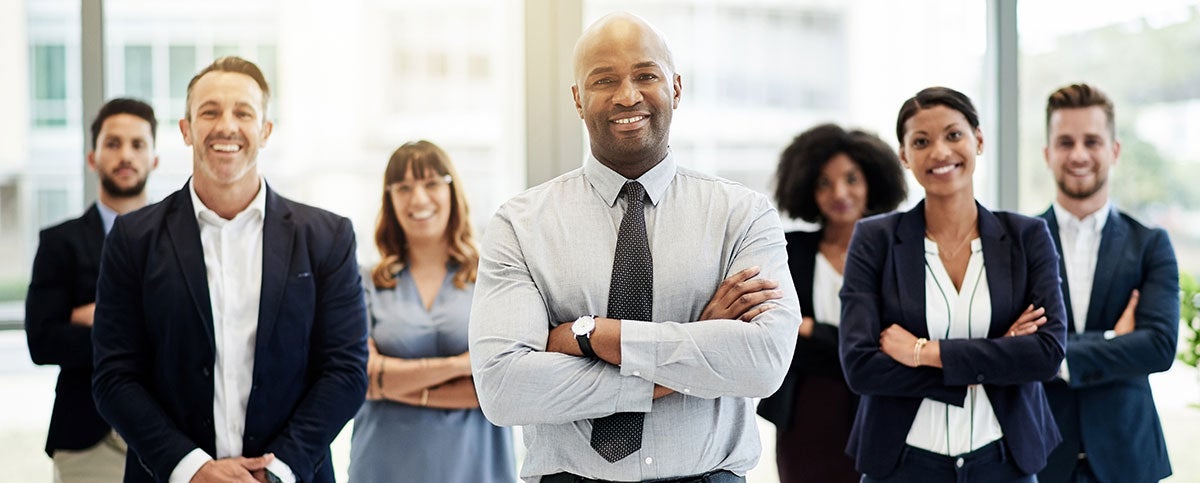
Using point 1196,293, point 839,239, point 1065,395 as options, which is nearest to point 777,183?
point 839,239

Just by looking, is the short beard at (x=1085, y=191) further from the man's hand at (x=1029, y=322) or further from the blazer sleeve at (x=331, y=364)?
the blazer sleeve at (x=331, y=364)

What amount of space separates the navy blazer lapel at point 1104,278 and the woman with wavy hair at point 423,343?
1.82 metres

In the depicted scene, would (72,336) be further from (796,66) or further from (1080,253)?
(796,66)

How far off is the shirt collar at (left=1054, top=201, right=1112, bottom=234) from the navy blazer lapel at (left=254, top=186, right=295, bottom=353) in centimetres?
231

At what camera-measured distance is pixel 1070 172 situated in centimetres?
315

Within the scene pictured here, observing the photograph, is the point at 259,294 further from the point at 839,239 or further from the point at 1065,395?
the point at 1065,395

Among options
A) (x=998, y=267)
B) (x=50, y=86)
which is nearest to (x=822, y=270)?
(x=998, y=267)

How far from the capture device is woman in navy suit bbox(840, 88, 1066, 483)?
256 cm

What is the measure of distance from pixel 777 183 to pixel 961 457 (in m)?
1.35

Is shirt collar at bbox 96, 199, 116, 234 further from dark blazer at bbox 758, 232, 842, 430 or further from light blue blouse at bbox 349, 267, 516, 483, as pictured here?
dark blazer at bbox 758, 232, 842, 430

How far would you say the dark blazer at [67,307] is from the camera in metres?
2.88

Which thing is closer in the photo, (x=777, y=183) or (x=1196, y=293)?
(x=1196, y=293)

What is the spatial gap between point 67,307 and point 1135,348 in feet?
10.2

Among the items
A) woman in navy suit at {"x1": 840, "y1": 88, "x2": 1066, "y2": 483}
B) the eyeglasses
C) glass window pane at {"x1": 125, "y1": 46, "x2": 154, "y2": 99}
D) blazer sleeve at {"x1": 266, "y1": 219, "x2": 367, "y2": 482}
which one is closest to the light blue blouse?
the eyeglasses
